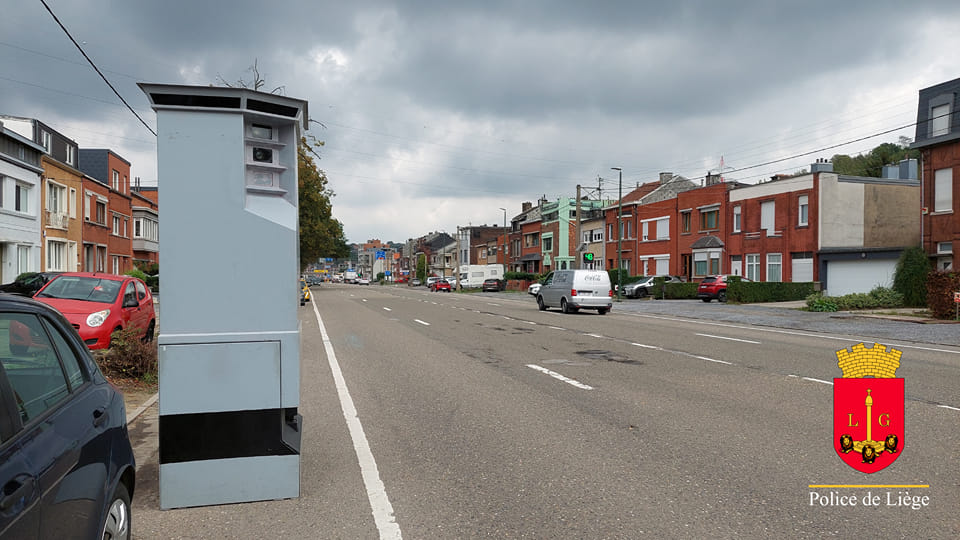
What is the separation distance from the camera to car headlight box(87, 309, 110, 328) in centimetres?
1085

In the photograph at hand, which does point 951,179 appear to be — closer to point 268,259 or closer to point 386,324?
point 386,324

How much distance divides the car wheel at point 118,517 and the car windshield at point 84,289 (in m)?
9.46

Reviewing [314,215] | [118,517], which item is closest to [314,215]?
[314,215]

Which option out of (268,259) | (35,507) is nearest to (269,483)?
(268,259)

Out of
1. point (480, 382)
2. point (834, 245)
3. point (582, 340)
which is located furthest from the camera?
point (834, 245)

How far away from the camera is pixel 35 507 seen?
2336 millimetres

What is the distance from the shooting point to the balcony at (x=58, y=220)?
32.2 metres

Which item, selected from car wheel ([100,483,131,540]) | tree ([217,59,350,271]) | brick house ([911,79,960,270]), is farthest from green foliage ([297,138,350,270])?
car wheel ([100,483,131,540])

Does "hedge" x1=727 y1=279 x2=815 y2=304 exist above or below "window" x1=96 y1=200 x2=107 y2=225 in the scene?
below

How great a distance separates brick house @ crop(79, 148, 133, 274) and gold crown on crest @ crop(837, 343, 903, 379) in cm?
4141

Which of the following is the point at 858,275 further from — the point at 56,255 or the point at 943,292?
the point at 56,255

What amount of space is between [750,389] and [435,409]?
4.19 metres

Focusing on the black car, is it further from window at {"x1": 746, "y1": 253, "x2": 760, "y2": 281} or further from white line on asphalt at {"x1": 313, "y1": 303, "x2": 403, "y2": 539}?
window at {"x1": 746, "y1": 253, "x2": 760, "y2": 281}

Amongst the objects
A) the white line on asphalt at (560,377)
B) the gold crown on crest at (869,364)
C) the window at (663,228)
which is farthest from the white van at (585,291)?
the window at (663,228)
